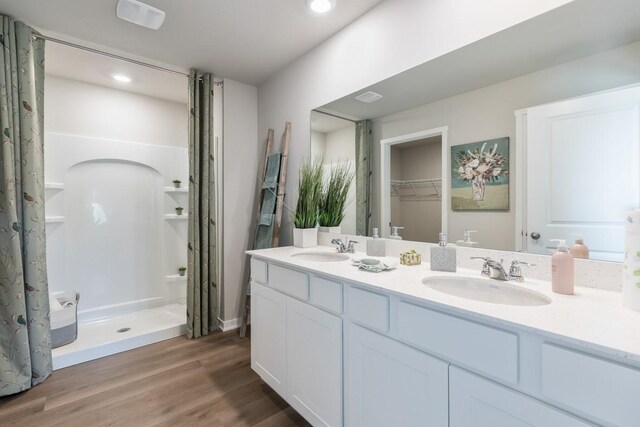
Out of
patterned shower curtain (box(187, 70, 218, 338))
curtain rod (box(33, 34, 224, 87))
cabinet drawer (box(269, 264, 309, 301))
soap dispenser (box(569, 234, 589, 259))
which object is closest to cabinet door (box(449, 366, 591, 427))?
soap dispenser (box(569, 234, 589, 259))

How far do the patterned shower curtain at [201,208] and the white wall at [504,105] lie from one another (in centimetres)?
174

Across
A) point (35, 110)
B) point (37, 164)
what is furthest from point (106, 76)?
point (37, 164)

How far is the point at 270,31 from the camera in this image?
2.05 metres

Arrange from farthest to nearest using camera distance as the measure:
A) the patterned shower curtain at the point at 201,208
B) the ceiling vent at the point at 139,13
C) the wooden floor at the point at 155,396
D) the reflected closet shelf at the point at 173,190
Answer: the reflected closet shelf at the point at 173,190 < the patterned shower curtain at the point at 201,208 < the ceiling vent at the point at 139,13 < the wooden floor at the point at 155,396

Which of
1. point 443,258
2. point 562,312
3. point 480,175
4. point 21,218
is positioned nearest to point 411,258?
point 443,258

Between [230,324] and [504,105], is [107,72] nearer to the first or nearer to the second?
[230,324]

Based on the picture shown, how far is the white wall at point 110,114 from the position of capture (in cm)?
277

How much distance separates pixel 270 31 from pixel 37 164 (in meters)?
1.79

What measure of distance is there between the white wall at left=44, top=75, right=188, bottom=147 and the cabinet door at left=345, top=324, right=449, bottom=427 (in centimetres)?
298

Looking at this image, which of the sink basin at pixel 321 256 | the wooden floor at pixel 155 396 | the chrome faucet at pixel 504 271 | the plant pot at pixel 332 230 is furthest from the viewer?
the plant pot at pixel 332 230

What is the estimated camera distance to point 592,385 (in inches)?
25.7

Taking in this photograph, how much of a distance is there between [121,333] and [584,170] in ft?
10.9

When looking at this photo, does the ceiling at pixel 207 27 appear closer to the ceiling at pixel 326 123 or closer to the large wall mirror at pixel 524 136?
the ceiling at pixel 326 123

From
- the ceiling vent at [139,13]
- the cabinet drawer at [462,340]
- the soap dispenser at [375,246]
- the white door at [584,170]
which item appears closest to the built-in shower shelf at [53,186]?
the ceiling vent at [139,13]
